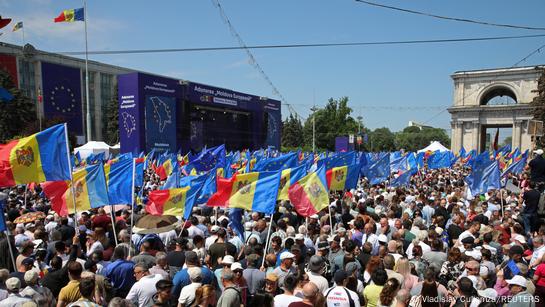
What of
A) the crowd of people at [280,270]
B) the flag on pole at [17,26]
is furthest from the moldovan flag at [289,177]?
the flag on pole at [17,26]

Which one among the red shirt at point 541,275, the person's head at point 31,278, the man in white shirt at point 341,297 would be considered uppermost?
the person's head at point 31,278

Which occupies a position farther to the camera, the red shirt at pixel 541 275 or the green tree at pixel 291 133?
the green tree at pixel 291 133

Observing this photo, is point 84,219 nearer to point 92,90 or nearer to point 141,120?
point 141,120

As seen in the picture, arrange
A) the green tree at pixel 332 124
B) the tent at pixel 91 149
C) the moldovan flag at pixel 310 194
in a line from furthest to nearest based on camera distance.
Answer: the green tree at pixel 332 124
the tent at pixel 91 149
the moldovan flag at pixel 310 194

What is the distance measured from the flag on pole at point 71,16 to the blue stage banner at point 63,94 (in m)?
30.3

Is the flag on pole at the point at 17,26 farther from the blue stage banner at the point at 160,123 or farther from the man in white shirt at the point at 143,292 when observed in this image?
the man in white shirt at the point at 143,292

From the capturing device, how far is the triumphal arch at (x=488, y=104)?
56.8 metres

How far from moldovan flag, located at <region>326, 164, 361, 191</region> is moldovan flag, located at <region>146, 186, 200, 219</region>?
4.14 meters

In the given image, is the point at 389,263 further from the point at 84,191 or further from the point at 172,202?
the point at 84,191

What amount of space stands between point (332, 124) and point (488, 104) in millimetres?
25863

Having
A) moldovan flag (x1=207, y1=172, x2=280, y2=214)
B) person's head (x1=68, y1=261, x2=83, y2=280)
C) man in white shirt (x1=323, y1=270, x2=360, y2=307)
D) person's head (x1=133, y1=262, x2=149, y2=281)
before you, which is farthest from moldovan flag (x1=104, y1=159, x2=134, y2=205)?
man in white shirt (x1=323, y1=270, x2=360, y2=307)

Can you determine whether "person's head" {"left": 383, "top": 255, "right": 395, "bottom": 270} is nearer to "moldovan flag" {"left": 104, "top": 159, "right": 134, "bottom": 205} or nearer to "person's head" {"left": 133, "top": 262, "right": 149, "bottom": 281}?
"person's head" {"left": 133, "top": 262, "right": 149, "bottom": 281}

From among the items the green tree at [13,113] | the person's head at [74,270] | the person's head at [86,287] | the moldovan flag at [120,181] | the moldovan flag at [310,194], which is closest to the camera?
the person's head at [86,287]

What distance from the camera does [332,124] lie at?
78188mm
